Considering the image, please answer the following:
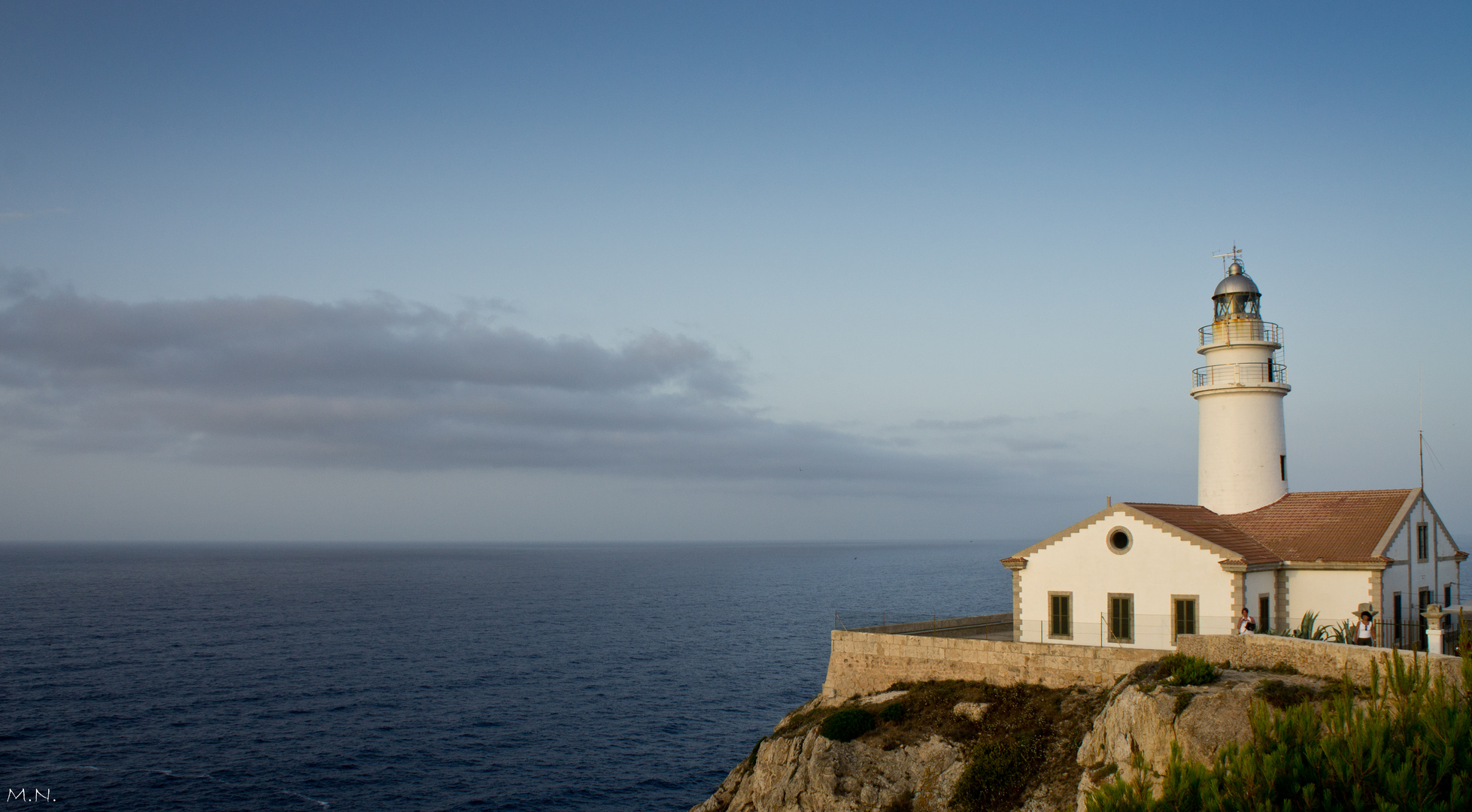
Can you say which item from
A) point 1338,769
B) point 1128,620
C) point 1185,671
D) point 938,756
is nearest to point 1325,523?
point 1128,620

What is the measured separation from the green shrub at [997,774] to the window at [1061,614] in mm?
6851

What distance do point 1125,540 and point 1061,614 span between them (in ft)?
12.3

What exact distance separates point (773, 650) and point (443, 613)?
1894 inches

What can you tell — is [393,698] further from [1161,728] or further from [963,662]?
[1161,728]

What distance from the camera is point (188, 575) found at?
186 metres

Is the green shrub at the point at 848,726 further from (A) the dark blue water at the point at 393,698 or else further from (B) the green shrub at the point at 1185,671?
(A) the dark blue water at the point at 393,698

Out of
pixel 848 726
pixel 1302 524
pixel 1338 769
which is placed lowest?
pixel 848 726

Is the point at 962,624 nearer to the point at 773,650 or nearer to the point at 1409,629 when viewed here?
the point at 1409,629

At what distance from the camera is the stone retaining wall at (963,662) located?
3158cm

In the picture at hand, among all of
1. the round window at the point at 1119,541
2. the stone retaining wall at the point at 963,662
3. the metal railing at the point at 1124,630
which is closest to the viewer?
the stone retaining wall at the point at 963,662

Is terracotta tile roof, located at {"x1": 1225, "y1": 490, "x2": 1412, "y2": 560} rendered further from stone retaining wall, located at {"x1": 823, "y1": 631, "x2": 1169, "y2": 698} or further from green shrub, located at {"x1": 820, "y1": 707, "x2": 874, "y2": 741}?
green shrub, located at {"x1": 820, "y1": 707, "x2": 874, "y2": 741}

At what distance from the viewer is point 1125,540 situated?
34.6 m

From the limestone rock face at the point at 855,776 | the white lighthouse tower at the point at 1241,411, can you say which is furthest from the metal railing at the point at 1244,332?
the limestone rock face at the point at 855,776

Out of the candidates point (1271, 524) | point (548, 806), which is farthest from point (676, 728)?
point (1271, 524)
